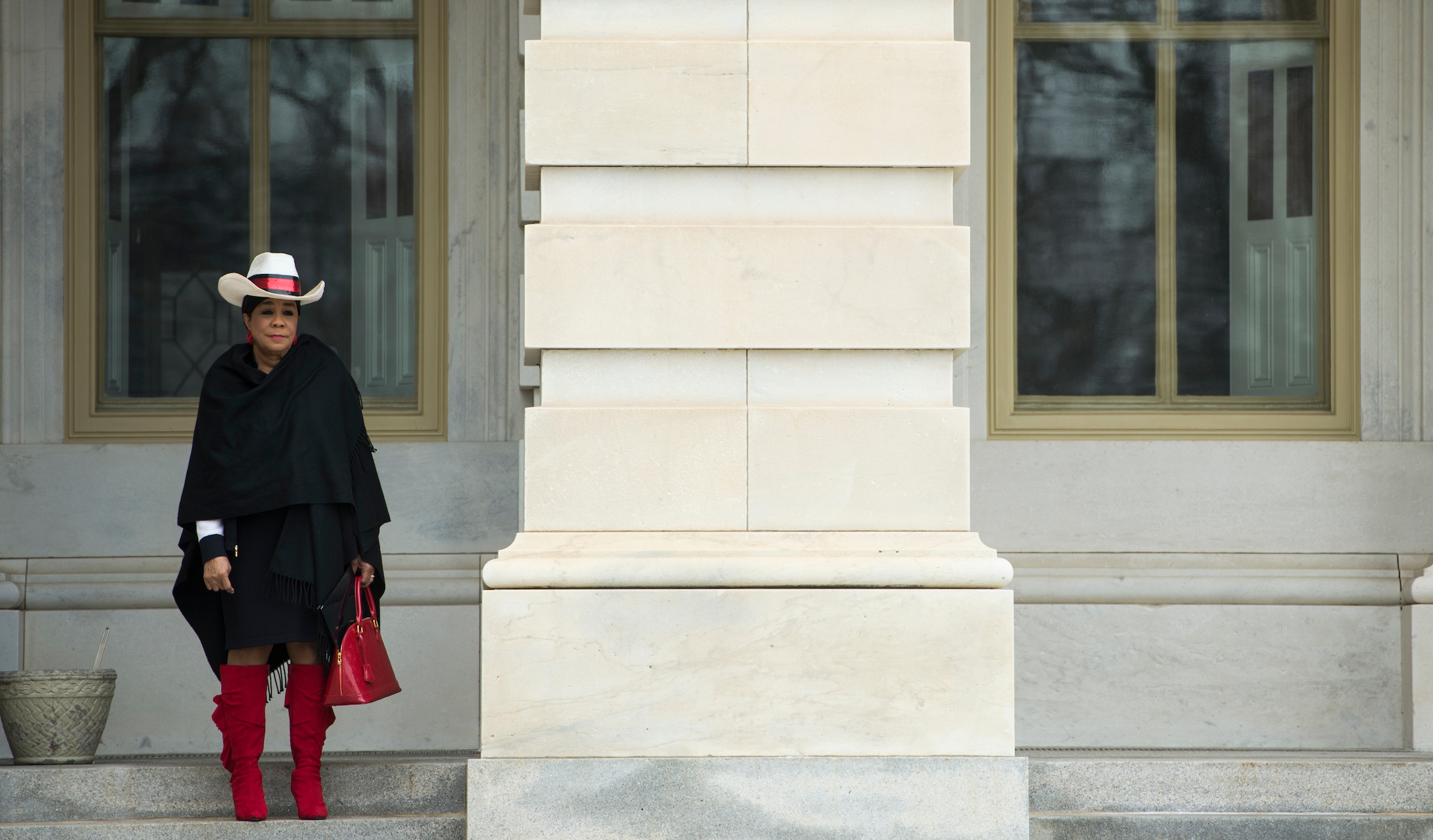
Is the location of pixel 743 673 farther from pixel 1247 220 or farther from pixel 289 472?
pixel 1247 220

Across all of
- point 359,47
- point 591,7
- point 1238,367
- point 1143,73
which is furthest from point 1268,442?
point 359,47

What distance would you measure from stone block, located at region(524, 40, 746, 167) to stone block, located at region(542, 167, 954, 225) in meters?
0.05

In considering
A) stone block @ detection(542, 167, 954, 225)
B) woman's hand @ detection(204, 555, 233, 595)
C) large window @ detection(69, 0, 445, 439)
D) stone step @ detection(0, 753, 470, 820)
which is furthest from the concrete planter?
stone block @ detection(542, 167, 954, 225)

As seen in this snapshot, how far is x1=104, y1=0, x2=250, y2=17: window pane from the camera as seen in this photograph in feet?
23.6

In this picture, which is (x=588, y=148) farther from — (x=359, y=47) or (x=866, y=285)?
(x=359, y=47)

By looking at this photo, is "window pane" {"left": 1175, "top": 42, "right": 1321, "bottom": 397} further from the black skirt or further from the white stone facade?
the black skirt

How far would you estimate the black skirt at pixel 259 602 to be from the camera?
4.81 m

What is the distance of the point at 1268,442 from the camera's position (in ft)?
22.8

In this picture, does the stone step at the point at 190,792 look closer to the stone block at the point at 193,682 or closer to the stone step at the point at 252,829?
the stone step at the point at 252,829

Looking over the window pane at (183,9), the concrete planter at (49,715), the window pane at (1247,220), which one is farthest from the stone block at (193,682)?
the window pane at (1247,220)

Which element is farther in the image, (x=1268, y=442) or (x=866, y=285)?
(x=1268, y=442)

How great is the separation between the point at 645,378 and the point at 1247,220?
394cm

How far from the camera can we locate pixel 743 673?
456cm

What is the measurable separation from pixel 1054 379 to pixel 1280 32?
207 centimetres
